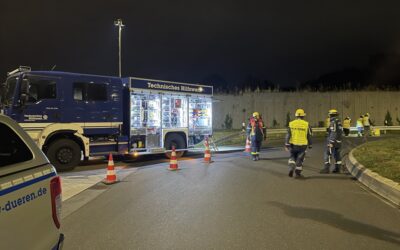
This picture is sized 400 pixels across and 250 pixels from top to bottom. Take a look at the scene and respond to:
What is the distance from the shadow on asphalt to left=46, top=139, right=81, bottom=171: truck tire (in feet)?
25.6

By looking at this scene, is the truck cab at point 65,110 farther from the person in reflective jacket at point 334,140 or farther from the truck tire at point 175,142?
the person in reflective jacket at point 334,140

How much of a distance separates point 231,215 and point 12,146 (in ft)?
15.2

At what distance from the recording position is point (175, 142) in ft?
57.8

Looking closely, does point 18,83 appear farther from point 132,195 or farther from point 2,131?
point 2,131

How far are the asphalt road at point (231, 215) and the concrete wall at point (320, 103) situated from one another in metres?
28.8

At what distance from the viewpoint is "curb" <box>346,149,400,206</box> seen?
8.81 metres

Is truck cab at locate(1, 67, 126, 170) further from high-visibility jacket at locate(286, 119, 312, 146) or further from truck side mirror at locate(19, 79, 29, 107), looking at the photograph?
high-visibility jacket at locate(286, 119, 312, 146)

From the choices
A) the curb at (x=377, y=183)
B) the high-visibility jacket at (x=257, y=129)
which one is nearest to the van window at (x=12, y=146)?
the curb at (x=377, y=183)

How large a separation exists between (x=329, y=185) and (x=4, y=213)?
9052 mm

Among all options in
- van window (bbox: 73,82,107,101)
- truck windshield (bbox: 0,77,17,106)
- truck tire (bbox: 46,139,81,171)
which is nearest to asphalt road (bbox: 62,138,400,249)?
truck tire (bbox: 46,139,81,171)

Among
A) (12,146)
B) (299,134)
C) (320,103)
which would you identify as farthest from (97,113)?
(320,103)

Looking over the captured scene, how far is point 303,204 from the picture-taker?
26.9ft

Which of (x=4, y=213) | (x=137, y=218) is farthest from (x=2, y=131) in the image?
(x=137, y=218)

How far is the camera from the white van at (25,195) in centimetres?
279
